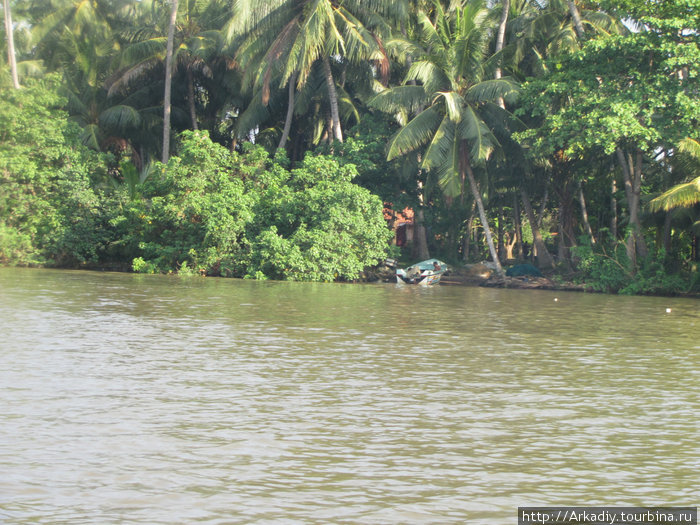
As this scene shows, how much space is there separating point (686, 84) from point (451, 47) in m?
8.85

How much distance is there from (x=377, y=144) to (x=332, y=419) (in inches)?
1081

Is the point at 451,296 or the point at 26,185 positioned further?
the point at 26,185

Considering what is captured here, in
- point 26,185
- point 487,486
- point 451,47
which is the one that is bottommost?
point 487,486

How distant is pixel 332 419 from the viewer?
7.57m

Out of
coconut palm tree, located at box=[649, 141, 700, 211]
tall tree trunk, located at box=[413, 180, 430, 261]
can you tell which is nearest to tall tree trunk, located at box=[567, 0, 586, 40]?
coconut palm tree, located at box=[649, 141, 700, 211]

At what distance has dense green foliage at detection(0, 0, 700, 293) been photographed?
2744 cm

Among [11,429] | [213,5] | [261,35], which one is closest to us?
[11,429]

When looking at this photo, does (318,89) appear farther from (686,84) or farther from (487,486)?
(487,486)

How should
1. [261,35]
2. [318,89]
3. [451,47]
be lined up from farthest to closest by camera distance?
1. [318,89]
2. [261,35]
3. [451,47]

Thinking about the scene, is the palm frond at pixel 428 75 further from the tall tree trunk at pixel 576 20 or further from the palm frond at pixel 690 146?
the palm frond at pixel 690 146

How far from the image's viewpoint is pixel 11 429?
22.6 feet

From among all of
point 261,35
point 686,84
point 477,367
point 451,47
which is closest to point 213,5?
point 261,35

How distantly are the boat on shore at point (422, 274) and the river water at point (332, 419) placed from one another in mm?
16296

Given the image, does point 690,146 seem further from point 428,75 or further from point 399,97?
point 399,97
